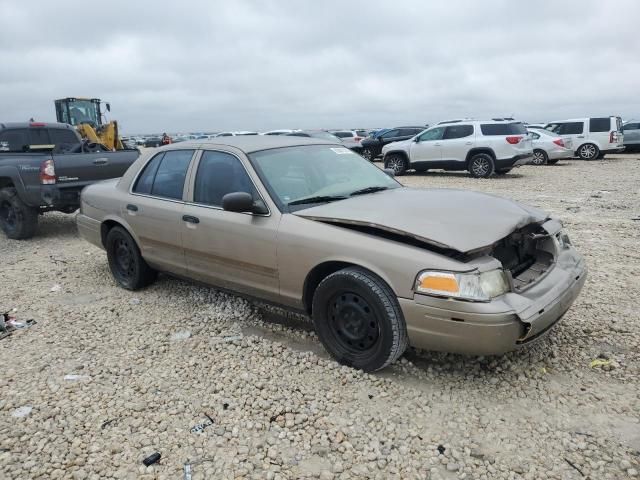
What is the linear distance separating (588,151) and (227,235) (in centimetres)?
2040

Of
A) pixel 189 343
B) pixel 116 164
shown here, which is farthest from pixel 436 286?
pixel 116 164

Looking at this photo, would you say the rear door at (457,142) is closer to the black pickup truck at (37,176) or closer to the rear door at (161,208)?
the black pickup truck at (37,176)

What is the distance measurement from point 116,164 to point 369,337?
6.26 m

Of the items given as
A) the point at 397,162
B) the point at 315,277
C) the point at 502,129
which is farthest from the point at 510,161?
the point at 315,277

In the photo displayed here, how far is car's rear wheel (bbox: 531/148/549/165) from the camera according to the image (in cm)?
1832

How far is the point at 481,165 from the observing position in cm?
1491

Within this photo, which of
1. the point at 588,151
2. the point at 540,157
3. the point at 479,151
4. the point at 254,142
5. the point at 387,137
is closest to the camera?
the point at 254,142

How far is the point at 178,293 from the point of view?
201 inches

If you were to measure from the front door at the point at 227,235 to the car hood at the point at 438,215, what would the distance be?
41cm

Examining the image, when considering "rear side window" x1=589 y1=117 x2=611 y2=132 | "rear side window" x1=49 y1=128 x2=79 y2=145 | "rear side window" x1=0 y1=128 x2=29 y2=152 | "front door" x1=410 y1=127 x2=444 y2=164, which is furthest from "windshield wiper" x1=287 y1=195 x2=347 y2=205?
"rear side window" x1=589 y1=117 x2=611 y2=132

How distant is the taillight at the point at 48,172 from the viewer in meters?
7.29

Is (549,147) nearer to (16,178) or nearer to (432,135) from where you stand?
(432,135)

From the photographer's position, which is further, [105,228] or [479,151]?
[479,151]

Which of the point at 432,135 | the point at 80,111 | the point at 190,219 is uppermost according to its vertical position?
the point at 80,111
